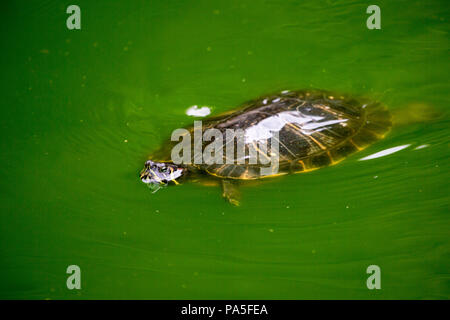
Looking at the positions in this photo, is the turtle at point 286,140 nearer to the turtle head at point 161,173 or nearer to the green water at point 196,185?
the turtle head at point 161,173

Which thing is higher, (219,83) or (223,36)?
(223,36)

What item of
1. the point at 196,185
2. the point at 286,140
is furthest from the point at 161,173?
the point at 286,140

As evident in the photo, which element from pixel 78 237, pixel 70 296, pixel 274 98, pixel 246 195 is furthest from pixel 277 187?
pixel 70 296

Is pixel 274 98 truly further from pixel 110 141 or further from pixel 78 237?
pixel 78 237

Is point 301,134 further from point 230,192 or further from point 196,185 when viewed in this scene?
point 196,185

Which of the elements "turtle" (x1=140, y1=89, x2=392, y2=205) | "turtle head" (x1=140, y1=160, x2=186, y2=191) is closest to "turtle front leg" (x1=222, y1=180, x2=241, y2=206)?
"turtle" (x1=140, y1=89, x2=392, y2=205)
